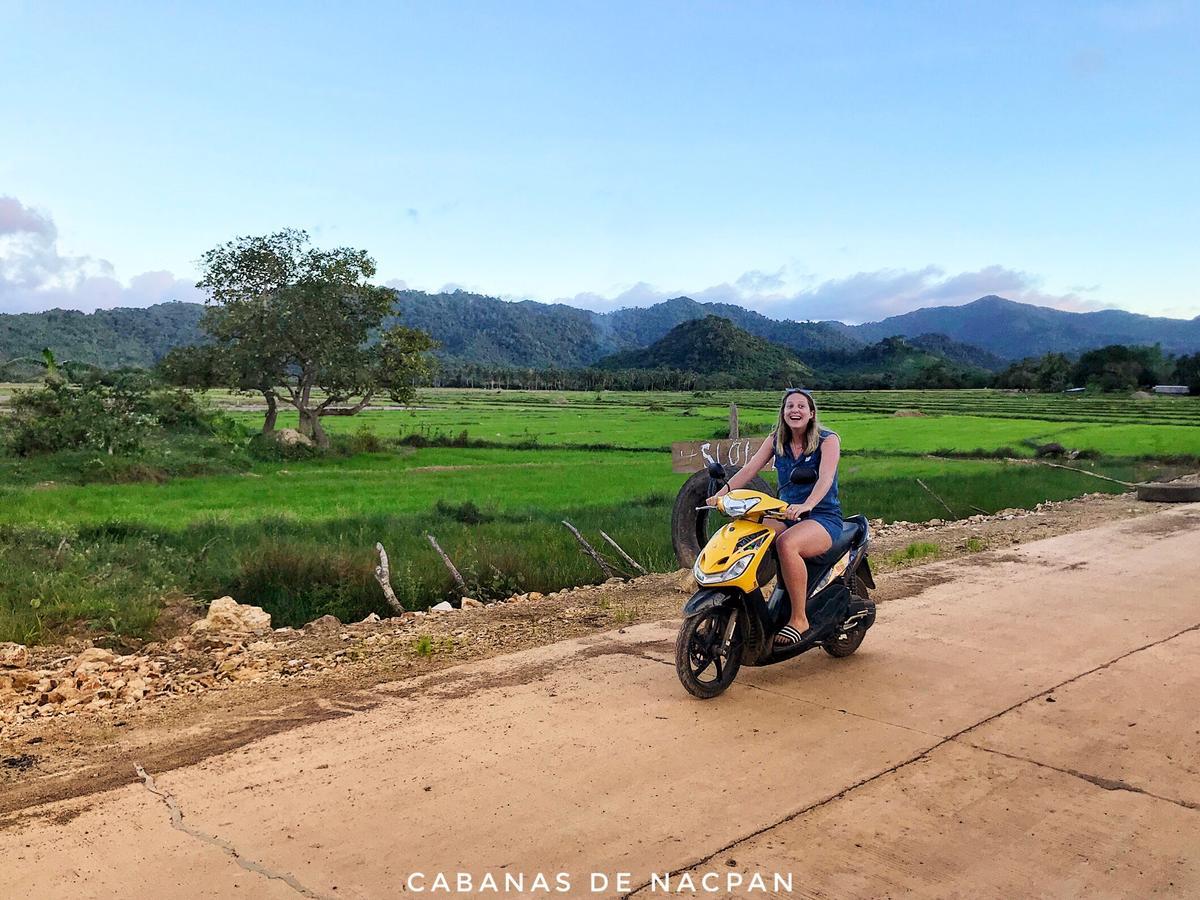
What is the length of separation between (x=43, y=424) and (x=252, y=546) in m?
17.6

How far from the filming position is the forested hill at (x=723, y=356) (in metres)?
117

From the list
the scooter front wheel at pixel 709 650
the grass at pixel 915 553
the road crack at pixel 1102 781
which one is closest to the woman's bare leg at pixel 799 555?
the scooter front wheel at pixel 709 650

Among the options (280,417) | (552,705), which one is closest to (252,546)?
(552,705)

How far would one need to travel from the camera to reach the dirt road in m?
3.05

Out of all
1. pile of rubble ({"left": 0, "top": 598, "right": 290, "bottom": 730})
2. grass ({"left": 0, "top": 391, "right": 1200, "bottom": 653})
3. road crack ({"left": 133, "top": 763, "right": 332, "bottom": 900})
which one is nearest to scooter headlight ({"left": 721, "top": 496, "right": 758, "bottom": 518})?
road crack ({"left": 133, "top": 763, "right": 332, "bottom": 900})

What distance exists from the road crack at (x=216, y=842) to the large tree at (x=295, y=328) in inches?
1046

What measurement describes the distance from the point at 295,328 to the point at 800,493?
26.2 m

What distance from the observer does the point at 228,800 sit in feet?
11.9

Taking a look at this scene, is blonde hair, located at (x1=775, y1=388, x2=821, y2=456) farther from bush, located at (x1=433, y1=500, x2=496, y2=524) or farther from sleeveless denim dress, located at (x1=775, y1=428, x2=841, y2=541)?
bush, located at (x1=433, y1=500, x2=496, y2=524)

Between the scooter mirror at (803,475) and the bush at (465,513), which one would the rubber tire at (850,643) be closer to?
the scooter mirror at (803,475)

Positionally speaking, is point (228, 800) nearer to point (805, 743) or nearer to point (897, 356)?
point (805, 743)

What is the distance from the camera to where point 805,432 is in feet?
17.2

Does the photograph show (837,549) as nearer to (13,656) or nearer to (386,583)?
(386,583)

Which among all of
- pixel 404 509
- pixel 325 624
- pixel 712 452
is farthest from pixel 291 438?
pixel 325 624
